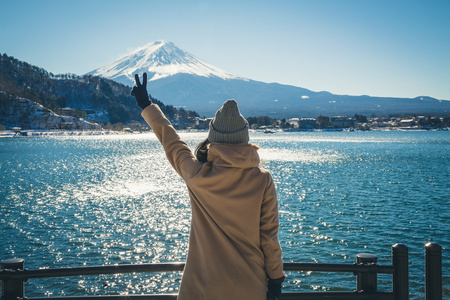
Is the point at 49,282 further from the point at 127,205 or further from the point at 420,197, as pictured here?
the point at 420,197

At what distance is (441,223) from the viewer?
45.7 feet

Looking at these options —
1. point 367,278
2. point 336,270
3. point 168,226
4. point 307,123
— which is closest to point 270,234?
point 336,270

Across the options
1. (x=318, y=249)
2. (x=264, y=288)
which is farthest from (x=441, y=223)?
(x=264, y=288)

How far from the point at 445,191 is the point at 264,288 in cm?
2332

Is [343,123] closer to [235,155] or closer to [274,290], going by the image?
[274,290]

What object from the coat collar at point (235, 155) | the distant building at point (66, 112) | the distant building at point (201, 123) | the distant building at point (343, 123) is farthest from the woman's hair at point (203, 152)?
the distant building at point (343, 123)

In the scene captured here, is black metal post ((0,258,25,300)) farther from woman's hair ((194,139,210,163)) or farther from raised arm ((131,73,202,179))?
woman's hair ((194,139,210,163))

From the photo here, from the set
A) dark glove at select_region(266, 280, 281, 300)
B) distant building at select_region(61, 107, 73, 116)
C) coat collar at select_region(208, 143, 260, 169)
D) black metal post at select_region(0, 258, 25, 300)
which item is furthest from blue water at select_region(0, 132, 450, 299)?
distant building at select_region(61, 107, 73, 116)

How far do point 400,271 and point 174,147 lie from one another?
1918 millimetres

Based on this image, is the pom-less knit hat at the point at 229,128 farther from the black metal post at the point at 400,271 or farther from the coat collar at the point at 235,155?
the black metal post at the point at 400,271

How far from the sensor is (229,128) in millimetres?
2055

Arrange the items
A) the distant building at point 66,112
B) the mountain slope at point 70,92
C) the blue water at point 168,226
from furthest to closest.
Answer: the mountain slope at point 70,92 < the distant building at point 66,112 < the blue water at point 168,226

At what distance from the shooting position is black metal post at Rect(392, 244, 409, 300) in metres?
2.90

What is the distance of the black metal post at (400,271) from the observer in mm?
2896
